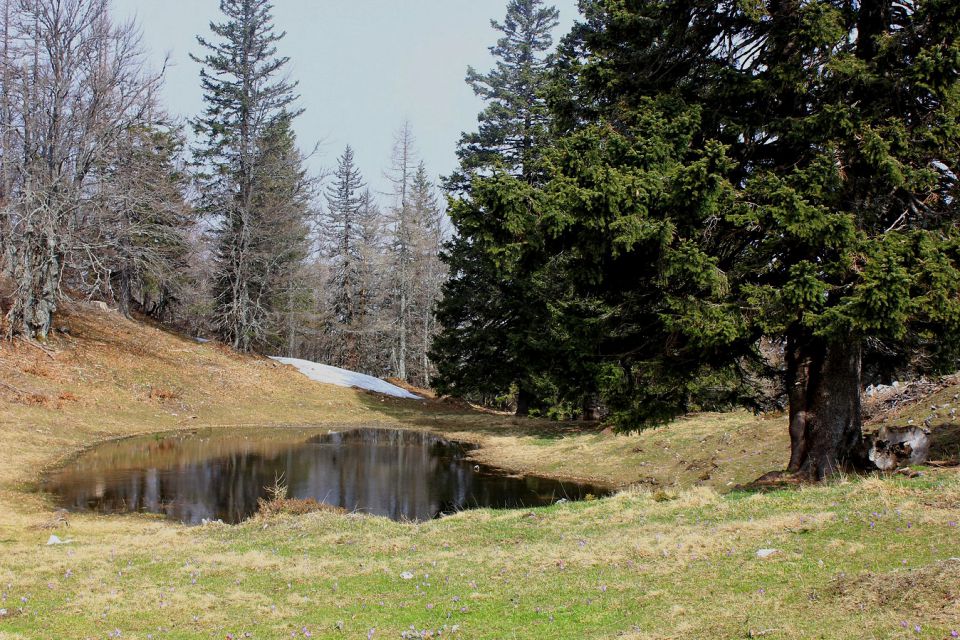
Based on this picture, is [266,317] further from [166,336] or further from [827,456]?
[827,456]

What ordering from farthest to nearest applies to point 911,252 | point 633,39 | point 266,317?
point 266,317 < point 633,39 < point 911,252

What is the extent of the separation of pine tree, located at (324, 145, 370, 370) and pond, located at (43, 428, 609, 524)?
26021 millimetres

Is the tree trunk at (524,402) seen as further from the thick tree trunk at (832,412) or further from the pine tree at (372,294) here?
the thick tree trunk at (832,412)

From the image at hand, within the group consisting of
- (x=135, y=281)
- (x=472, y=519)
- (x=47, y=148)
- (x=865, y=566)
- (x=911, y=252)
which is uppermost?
(x=47, y=148)

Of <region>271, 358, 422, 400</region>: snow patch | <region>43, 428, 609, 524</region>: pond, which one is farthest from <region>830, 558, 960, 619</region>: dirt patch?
<region>271, 358, 422, 400</region>: snow patch

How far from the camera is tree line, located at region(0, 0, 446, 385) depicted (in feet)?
79.5

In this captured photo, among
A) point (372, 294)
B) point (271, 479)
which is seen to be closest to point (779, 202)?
point (271, 479)

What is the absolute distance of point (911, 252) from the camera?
8.69 m

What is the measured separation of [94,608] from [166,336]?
30.0 meters

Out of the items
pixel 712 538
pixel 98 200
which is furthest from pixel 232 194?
pixel 712 538

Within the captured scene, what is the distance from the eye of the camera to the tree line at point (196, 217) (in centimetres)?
2423

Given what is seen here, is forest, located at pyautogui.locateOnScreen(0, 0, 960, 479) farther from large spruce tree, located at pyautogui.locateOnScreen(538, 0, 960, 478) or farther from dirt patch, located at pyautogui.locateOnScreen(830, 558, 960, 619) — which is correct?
dirt patch, located at pyautogui.locateOnScreen(830, 558, 960, 619)

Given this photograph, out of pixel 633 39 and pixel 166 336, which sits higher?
pixel 633 39

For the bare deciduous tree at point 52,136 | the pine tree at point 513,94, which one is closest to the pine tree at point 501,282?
the pine tree at point 513,94
